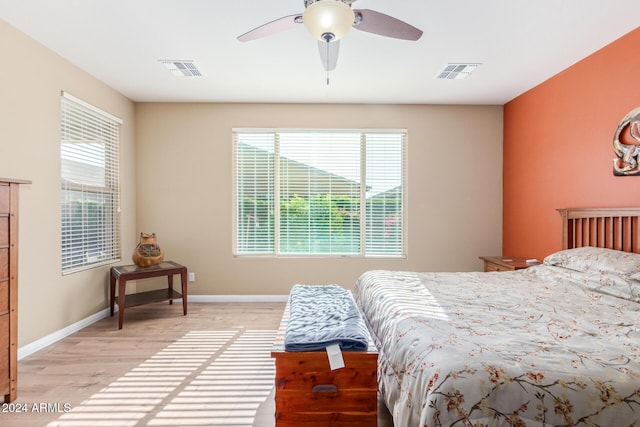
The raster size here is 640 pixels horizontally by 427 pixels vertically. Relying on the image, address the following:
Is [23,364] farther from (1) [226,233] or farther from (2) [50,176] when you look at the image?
(1) [226,233]

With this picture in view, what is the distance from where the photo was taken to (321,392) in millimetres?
1691

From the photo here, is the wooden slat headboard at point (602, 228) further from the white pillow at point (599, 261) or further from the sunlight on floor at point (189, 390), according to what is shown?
the sunlight on floor at point (189, 390)

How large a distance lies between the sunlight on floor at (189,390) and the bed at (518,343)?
37.8 inches

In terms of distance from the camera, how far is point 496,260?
4.00 metres

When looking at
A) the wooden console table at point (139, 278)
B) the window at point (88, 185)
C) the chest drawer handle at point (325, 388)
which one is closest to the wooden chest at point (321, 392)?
the chest drawer handle at point (325, 388)

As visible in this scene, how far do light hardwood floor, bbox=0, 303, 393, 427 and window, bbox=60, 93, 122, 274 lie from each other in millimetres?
823

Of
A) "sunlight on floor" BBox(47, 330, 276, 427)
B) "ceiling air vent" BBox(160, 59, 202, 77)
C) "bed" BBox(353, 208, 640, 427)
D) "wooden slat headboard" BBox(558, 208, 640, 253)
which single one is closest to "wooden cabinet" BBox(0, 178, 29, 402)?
"sunlight on floor" BBox(47, 330, 276, 427)

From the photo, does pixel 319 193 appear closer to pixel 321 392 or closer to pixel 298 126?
pixel 298 126

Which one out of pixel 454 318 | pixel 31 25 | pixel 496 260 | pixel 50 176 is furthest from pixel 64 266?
pixel 496 260

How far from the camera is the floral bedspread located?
116cm

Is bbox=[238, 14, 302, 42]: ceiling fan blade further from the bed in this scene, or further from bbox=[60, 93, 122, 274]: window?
bbox=[60, 93, 122, 274]: window

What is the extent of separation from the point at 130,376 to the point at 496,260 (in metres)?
3.83

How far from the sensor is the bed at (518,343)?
1168 millimetres

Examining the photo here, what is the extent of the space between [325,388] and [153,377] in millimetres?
1553
